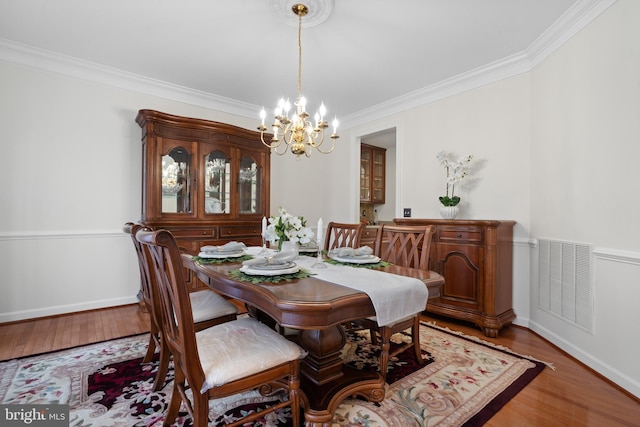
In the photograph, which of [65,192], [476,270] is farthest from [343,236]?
[65,192]

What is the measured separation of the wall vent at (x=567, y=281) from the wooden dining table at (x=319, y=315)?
4.52ft

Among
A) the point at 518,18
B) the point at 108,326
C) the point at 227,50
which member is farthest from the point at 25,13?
the point at 518,18

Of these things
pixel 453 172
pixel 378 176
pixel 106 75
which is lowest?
pixel 453 172

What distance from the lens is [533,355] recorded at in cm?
224

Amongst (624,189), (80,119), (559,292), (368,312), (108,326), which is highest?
(80,119)

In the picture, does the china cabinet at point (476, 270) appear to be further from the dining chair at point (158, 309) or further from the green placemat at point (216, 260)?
the dining chair at point (158, 309)

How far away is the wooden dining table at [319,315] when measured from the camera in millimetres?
1105

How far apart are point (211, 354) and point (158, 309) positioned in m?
0.56

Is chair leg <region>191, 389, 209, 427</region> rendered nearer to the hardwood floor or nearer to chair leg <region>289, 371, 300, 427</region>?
chair leg <region>289, 371, 300, 427</region>

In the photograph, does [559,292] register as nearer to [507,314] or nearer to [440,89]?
[507,314]

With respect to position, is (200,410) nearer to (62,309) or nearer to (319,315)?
(319,315)

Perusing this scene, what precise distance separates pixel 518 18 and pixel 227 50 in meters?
2.44

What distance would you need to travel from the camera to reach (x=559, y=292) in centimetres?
240

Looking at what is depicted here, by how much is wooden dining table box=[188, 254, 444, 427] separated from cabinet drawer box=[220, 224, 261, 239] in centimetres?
174
